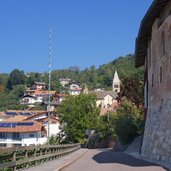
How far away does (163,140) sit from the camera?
2364cm

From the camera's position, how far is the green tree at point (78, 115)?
293 ft

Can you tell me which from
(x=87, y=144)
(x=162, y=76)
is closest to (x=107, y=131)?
(x=87, y=144)

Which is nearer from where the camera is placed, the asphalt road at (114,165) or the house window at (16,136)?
the asphalt road at (114,165)

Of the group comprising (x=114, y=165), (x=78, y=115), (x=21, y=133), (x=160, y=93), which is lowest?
(x=21, y=133)

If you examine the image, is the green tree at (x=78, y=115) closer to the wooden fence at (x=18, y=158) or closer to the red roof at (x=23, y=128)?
the red roof at (x=23, y=128)

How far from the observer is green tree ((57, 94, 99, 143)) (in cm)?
8925

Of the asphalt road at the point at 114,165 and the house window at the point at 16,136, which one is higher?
the asphalt road at the point at 114,165

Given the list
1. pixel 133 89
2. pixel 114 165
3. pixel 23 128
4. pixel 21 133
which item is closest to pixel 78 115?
pixel 23 128

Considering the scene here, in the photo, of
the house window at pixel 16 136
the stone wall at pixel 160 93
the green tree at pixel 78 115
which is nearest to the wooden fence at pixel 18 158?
the stone wall at pixel 160 93

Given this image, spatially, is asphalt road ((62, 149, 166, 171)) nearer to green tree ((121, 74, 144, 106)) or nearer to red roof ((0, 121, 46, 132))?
green tree ((121, 74, 144, 106))

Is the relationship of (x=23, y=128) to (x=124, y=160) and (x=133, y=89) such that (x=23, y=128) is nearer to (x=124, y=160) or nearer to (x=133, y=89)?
(x=133, y=89)

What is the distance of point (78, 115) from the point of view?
298ft

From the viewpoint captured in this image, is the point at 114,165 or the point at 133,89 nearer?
the point at 114,165

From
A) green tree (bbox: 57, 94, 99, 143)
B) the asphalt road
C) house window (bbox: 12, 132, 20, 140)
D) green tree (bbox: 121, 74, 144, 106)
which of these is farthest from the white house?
the asphalt road
